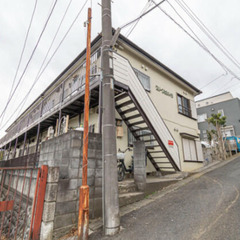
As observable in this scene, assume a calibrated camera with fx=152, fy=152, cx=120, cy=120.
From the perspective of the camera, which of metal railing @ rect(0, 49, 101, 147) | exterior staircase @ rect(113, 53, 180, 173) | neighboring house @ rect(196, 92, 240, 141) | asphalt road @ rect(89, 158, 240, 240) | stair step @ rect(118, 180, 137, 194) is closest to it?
asphalt road @ rect(89, 158, 240, 240)

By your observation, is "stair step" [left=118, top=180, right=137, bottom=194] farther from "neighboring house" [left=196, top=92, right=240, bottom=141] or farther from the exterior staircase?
"neighboring house" [left=196, top=92, right=240, bottom=141]

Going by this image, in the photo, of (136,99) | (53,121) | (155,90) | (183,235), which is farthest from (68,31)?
(183,235)

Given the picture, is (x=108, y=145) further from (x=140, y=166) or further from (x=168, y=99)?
(x=168, y=99)

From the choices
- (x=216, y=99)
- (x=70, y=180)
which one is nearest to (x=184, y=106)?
(x=70, y=180)

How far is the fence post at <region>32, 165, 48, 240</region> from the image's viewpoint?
2.77 metres

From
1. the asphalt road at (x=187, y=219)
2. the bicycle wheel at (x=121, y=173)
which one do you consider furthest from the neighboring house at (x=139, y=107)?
the asphalt road at (x=187, y=219)

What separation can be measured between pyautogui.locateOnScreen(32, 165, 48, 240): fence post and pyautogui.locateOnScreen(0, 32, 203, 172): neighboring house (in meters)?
1.79

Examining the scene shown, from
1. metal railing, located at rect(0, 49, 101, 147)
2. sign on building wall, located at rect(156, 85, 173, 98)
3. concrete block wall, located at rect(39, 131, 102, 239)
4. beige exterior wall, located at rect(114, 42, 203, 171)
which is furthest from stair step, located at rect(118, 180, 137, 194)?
sign on building wall, located at rect(156, 85, 173, 98)

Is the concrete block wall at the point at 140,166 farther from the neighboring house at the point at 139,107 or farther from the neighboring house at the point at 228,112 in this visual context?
the neighboring house at the point at 228,112

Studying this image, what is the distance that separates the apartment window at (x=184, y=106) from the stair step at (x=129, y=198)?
8034mm

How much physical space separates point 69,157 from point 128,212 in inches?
81.7

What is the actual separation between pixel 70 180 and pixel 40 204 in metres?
0.66

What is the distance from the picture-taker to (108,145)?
3279 mm

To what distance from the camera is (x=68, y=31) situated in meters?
6.30
